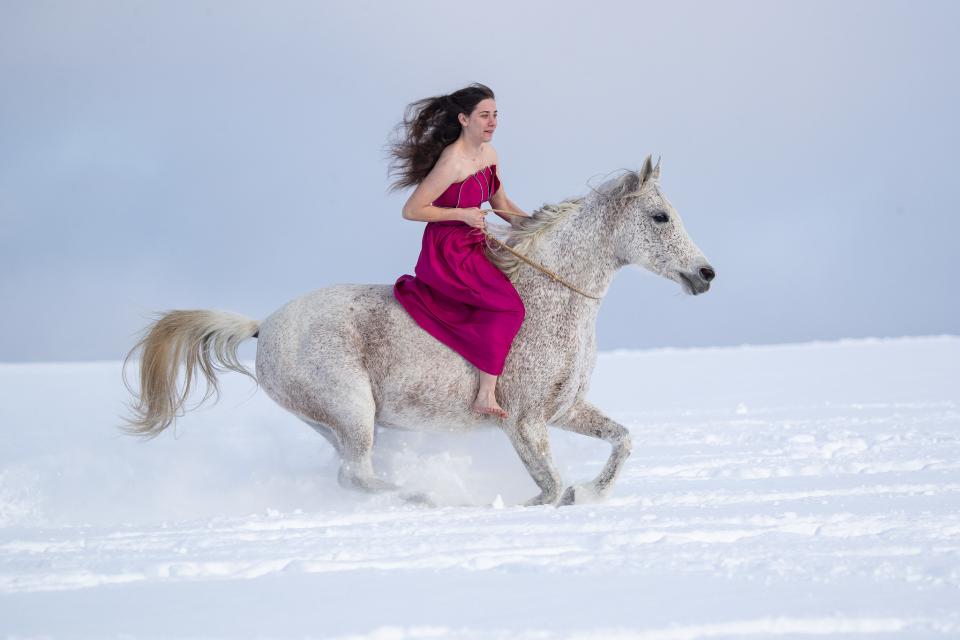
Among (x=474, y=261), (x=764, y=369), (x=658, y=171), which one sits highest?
(x=658, y=171)

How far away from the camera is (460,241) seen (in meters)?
4.85

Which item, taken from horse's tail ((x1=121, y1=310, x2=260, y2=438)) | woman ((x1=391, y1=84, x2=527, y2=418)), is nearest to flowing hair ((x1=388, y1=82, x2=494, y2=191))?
woman ((x1=391, y1=84, x2=527, y2=418))

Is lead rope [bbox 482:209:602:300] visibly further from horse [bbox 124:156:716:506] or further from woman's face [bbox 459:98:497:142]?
woman's face [bbox 459:98:497:142]

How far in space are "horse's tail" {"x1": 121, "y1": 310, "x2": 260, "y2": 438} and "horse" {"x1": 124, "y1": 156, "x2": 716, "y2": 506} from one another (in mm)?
360

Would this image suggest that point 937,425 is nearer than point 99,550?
No

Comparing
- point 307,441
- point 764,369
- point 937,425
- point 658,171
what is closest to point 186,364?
point 307,441

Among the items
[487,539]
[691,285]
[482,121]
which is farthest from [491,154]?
[487,539]

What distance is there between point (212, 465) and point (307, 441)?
1.33 meters

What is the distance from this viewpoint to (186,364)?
5211 mm

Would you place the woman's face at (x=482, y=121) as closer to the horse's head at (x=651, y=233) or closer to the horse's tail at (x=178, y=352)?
the horse's head at (x=651, y=233)

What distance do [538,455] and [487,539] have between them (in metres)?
1.18

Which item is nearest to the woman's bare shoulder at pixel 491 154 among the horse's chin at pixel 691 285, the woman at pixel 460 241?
the woman at pixel 460 241

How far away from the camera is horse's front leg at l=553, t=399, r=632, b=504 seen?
4.59 metres

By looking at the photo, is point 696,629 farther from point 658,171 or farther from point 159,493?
point 159,493
